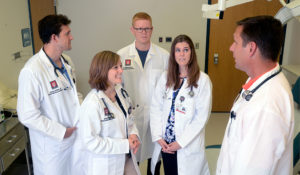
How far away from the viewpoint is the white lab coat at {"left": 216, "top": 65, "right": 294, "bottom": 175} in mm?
1046

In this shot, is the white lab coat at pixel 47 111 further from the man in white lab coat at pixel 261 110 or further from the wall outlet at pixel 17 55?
the man in white lab coat at pixel 261 110

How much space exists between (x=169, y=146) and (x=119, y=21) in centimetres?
251

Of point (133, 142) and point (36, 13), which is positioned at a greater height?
point (36, 13)

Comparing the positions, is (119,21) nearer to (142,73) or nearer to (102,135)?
(142,73)

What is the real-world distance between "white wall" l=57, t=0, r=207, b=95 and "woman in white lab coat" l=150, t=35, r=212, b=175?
2.06 m

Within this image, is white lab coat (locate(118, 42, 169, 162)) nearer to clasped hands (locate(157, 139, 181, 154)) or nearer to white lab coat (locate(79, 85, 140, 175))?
clasped hands (locate(157, 139, 181, 154))

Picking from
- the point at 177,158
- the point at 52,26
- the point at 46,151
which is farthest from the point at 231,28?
the point at 46,151

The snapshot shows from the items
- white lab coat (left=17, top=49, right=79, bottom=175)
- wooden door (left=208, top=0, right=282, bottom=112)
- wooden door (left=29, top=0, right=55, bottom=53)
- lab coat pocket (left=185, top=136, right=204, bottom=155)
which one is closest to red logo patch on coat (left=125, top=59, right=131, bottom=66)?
white lab coat (left=17, top=49, right=79, bottom=175)

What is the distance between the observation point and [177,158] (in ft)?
6.45

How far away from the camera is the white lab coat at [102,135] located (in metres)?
1.54

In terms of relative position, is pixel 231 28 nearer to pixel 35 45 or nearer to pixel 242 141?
pixel 35 45

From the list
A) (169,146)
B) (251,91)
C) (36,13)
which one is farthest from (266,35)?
(36,13)

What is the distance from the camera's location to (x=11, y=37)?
265 cm

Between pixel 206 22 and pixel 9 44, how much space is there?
2688mm
